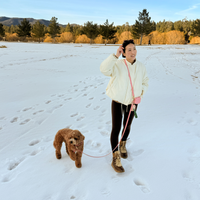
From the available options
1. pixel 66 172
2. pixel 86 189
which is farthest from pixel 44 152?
pixel 86 189

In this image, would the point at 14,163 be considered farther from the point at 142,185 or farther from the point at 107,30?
the point at 107,30

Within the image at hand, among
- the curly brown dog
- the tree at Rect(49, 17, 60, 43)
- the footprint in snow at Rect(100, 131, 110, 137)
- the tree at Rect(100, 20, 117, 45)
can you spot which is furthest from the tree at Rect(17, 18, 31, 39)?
the curly brown dog

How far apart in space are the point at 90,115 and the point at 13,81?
4.36 m

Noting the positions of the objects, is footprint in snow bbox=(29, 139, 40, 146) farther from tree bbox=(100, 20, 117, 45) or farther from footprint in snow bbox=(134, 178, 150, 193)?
tree bbox=(100, 20, 117, 45)

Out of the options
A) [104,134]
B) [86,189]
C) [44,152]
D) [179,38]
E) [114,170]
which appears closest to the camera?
[86,189]

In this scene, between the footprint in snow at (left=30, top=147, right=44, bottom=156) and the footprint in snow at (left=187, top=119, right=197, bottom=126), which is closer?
the footprint in snow at (left=30, top=147, right=44, bottom=156)

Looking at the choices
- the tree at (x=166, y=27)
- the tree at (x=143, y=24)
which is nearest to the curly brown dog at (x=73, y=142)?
the tree at (x=143, y=24)

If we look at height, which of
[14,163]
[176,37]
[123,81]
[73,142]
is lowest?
[14,163]

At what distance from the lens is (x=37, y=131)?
3.21 metres

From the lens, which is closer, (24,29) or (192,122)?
(192,122)

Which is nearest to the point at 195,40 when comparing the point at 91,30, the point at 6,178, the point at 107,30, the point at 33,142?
the point at 107,30

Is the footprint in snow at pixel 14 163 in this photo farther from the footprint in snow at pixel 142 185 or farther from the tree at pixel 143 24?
the tree at pixel 143 24

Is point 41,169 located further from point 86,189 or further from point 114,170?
point 114,170

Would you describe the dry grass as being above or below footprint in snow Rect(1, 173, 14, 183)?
above
